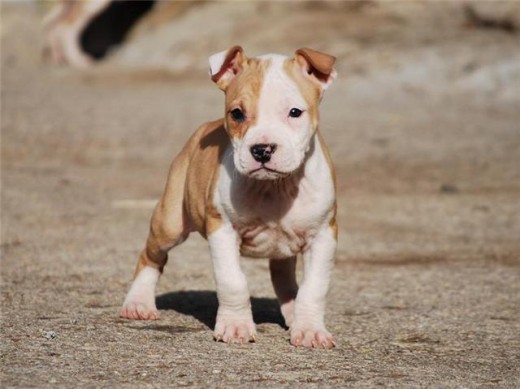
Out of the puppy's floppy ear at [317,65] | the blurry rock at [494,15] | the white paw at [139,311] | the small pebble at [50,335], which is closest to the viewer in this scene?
the small pebble at [50,335]

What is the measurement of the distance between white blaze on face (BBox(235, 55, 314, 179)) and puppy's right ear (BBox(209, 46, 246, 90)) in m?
0.24

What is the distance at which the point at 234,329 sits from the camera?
6.48m

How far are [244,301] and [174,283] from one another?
2.28 m

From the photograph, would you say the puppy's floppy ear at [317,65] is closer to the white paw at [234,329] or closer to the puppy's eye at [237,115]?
the puppy's eye at [237,115]

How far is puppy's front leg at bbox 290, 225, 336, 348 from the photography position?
650 cm

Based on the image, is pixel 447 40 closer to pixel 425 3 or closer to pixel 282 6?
pixel 425 3

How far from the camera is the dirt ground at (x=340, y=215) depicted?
6.07m

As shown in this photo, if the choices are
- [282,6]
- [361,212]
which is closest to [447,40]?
[282,6]

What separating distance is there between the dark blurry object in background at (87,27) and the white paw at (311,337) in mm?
20524

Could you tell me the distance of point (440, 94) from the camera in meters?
20.2

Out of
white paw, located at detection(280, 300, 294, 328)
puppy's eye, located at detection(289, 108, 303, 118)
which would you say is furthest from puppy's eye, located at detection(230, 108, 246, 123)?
white paw, located at detection(280, 300, 294, 328)

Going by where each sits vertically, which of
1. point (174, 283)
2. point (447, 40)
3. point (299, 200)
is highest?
point (447, 40)

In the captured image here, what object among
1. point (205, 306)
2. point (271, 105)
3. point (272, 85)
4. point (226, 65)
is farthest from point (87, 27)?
point (271, 105)

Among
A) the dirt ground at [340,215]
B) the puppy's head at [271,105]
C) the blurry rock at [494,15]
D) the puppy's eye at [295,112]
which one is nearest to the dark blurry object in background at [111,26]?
the dirt ground at [340,215]
